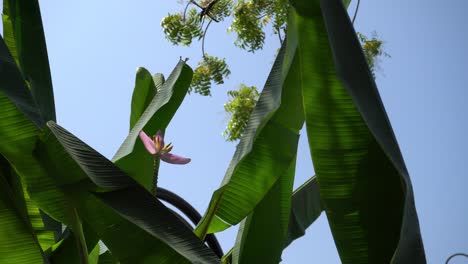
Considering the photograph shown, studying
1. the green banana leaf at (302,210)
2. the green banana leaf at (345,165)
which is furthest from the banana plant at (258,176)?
the green banana leaf at (302,210)

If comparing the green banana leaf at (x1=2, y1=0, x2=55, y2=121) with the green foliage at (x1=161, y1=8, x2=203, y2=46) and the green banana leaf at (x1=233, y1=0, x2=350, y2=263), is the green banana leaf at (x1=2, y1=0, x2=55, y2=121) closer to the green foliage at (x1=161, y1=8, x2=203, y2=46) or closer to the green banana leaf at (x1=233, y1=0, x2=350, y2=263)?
the green banana leaf at (x1=233, y1=0, x2=350, y2=263)

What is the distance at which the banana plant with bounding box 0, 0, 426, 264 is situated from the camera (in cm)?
64

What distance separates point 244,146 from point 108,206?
0.20m

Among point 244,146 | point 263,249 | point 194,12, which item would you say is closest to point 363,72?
point 244,146

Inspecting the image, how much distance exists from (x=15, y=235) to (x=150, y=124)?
0.31 meters

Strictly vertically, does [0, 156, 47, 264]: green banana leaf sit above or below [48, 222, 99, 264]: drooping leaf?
above

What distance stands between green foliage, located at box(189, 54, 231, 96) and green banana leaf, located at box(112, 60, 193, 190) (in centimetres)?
203

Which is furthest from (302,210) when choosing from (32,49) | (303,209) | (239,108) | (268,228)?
(239,108)

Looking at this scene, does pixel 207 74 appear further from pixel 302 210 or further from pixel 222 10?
pixel 302 210

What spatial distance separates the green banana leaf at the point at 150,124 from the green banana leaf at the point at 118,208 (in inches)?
6.0

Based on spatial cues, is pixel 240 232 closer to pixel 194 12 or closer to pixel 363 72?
pixel 363 72

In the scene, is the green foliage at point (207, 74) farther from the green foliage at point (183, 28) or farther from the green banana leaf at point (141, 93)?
the green banana leaf at point (141, 93)

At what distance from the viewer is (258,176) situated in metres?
0.83

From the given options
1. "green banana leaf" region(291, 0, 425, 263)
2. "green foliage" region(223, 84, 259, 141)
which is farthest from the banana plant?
"green foliage" region(223, 84, 259, 141)
